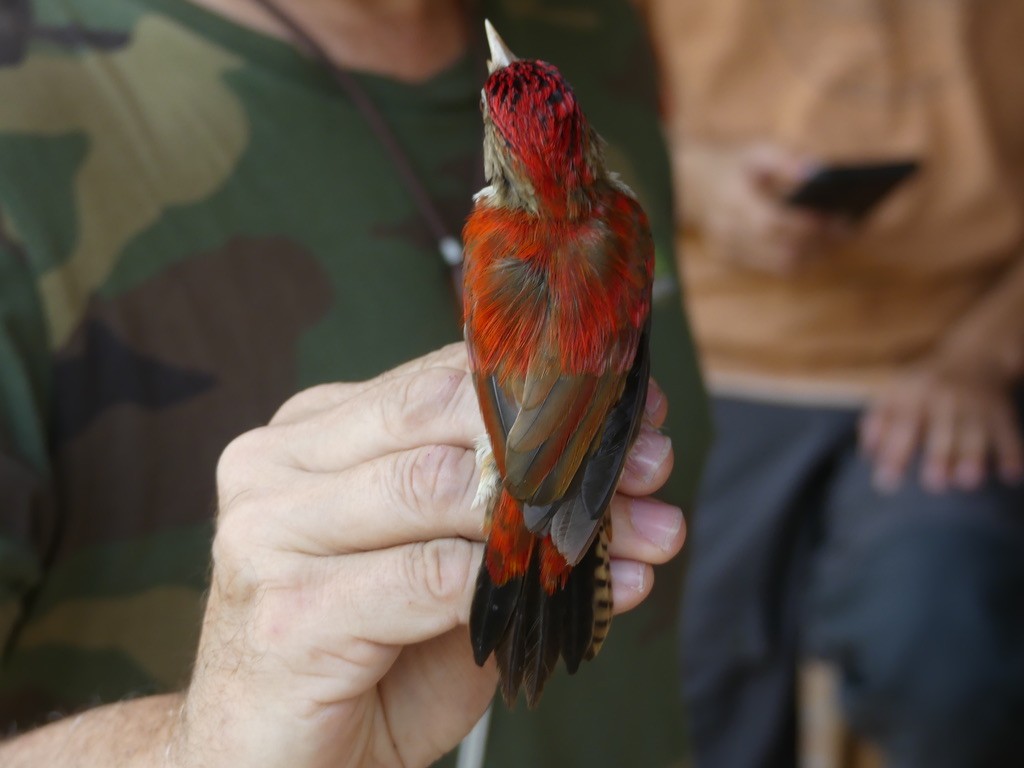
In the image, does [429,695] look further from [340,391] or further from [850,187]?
[850,187]

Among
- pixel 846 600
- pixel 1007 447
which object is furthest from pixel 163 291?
pixel 1007 447

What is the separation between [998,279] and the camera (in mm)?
2668

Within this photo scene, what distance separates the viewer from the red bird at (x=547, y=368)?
0.84 metres

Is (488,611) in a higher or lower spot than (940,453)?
higher

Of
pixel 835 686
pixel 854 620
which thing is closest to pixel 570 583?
pixel 854 620

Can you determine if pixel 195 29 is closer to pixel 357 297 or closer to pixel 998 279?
pixel 357 297

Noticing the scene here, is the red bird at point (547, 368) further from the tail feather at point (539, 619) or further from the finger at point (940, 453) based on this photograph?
the finger at point (940, 453)

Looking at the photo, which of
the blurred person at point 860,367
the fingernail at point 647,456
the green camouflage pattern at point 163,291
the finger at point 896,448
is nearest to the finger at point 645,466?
the fingernail at point 647,456

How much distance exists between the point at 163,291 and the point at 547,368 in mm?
516

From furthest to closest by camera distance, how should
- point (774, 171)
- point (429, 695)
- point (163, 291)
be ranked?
point (774, 171) < point (163, 291) < point (429, 695)

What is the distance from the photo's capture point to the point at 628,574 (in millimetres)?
935

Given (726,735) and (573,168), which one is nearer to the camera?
(573,168)

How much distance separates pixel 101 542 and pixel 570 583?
1.83ft

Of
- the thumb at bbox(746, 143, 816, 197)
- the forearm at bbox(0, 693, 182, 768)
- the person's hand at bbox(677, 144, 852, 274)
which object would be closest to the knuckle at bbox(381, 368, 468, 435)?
the forearm at bbox(0, 693, 182, 768)
